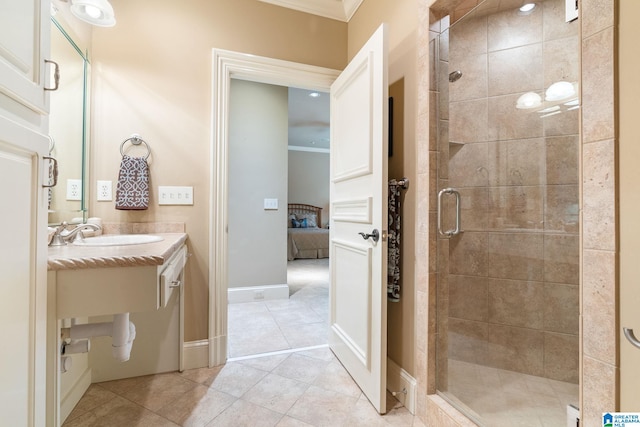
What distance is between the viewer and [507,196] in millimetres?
1798

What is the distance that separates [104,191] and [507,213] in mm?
2558

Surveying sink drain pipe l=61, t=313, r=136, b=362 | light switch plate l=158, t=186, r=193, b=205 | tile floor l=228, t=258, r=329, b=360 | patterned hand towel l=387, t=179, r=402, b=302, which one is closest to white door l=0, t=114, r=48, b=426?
sink drain pipe l=61, t=313, r=136, b=362

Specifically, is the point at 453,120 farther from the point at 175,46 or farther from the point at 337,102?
the point at 175,46

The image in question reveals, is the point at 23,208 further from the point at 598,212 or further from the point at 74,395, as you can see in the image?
the point at 598,212

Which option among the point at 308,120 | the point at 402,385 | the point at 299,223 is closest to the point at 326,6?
the point at 402,385

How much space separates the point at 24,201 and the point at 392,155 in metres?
1.61

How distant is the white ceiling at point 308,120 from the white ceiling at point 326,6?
5.96 ft

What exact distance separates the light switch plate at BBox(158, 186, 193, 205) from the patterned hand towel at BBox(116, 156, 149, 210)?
0.08m

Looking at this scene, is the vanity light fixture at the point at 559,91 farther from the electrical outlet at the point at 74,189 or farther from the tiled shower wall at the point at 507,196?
the electrical outlet at the point at 74,189

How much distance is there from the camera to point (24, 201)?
778mm

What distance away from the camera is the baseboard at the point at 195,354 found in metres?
1.85

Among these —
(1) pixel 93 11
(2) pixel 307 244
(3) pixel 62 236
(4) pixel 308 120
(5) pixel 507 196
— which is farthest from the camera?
(2) pixel 307 244
